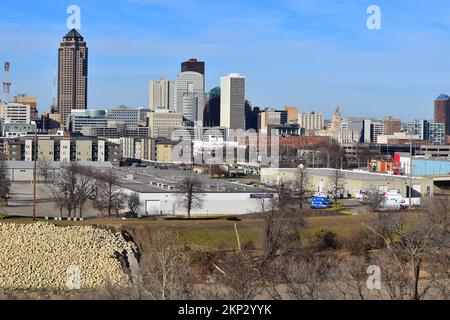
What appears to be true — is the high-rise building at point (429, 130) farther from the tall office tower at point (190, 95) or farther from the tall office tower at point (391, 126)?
the tall office tower at point (190, 95)

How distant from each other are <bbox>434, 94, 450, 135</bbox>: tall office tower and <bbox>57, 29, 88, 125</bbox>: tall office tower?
161 feet

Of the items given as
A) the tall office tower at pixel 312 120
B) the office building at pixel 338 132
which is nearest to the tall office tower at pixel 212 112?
the tall office tower at pixel 312 120

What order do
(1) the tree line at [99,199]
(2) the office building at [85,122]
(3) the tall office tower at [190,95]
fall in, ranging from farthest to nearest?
(3) the tall office tower at [190,95] → (2) the office building at [85,122] → (1) the tree line at [99,199]

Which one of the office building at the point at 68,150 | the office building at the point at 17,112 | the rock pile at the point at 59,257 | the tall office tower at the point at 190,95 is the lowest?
the rock pile at the point at 59,257

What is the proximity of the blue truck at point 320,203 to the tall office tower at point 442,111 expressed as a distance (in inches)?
3160

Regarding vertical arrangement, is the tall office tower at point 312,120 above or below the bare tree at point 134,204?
above

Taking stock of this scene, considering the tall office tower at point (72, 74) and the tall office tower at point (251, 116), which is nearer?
the tall office tower at point (251, 116)

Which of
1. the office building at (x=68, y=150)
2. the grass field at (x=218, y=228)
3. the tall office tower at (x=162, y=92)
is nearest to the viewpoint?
the grass field at (x=218, y=228)

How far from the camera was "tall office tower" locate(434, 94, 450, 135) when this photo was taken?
316ft

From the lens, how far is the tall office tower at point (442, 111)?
9638 cm

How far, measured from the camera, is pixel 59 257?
11.4m

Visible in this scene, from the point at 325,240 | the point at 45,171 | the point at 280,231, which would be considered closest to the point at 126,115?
the point at 45,171
